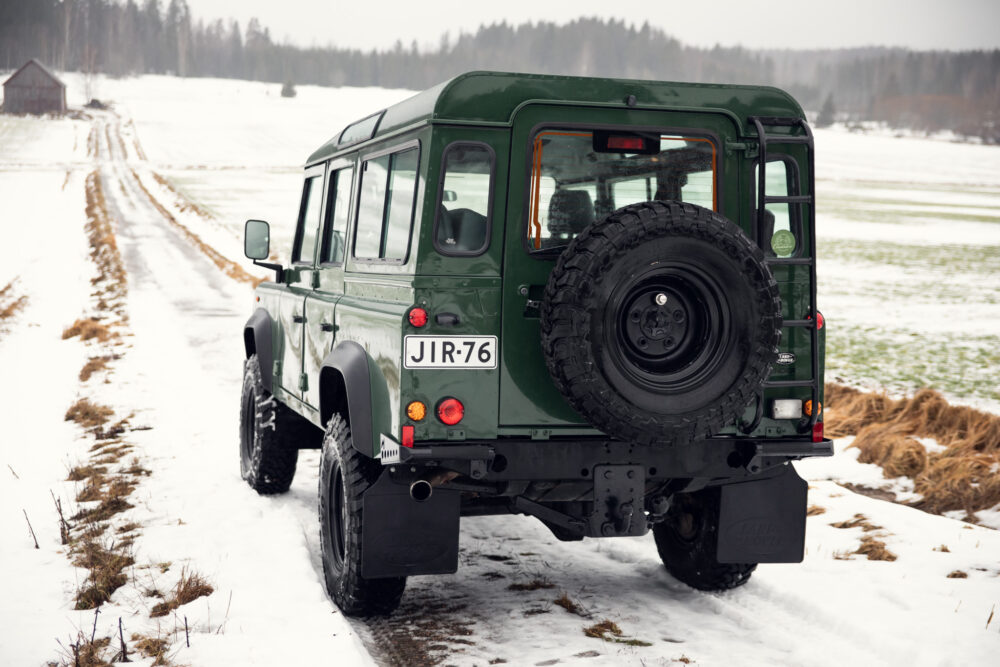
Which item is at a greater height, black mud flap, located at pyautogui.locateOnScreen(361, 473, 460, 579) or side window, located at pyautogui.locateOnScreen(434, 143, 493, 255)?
side window, located at pyautogui.locateOnScreen(434, 143, 493, 255)

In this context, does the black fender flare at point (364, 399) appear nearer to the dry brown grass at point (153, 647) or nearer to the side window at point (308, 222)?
the dry brown grass at point (153, 647)

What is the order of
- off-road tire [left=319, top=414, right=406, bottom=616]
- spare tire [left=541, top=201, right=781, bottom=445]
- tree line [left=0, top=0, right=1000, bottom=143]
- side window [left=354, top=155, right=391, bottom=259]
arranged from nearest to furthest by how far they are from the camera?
1. spare tire [left=541, top=201, right=781, bottom=445]
2. off-road tire [left=319, top=414, right=406, bottom=616]
3. side window [left=354, top=155, right=391, bottom=259]
4. tree line [left=0, top=0, right=1000, bottom=143]

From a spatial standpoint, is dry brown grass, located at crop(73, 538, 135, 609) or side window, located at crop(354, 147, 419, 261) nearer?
side window, located at crop(354, 147, 419, 261)

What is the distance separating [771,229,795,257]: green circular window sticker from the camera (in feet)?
15.6

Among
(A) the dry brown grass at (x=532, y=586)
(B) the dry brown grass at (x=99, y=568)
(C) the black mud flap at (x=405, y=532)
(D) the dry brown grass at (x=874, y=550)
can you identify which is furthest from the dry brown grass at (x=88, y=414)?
(D) the dry brown grass at (x=874, y=550)

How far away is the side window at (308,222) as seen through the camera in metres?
6.44

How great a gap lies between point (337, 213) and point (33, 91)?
118502 millimetres

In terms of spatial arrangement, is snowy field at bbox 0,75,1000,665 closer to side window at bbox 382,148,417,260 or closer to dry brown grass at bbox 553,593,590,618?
dry brown grass at bbox 553,593,590,618

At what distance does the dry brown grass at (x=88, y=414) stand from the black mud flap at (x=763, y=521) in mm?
6577

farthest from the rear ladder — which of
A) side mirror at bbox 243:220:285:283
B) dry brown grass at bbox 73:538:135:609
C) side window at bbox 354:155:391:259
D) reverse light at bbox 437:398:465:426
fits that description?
side mirror at bbox 243:220:285:283

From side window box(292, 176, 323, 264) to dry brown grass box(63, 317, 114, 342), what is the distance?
8.96 meters

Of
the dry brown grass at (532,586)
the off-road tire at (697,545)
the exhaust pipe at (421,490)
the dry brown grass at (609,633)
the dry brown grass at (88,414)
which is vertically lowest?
the dry brown grass at (88,414)

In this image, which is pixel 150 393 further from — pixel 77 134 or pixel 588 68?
pixel 588 68

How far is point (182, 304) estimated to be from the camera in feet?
62.0
